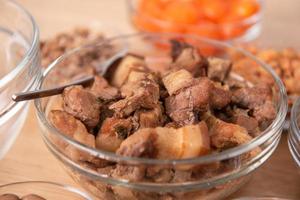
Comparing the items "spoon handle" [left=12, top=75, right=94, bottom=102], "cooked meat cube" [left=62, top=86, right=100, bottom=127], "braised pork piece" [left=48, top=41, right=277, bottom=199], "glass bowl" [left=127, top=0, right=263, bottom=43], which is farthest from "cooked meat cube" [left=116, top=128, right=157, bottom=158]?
"glass bowl" [left=127, top=0, right=263, bottom=43]

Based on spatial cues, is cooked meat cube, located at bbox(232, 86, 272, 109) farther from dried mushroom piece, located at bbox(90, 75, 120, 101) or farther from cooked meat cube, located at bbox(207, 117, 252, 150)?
dried mushroom piece, located at bbox(90, 75, 120, 101)

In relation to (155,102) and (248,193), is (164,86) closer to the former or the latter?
(155,102)

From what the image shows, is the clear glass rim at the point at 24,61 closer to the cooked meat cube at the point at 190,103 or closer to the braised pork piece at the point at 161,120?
the braised pork piece at the point at 161,120

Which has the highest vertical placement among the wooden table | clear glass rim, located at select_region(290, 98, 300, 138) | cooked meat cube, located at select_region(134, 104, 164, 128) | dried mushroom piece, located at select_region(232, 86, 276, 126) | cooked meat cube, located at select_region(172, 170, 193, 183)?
cooked meat cube, located at select_region(134, 104, 164, 128)

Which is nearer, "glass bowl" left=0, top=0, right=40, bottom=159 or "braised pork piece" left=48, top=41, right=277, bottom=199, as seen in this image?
"braised pork piece" left=48, top=41, right=277, bottom=199

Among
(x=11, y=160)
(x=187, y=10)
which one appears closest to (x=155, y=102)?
(x=11, y=160)

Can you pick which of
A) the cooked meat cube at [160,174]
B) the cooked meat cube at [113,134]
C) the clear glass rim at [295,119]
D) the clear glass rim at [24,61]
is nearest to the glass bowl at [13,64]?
the clear glass rim at [24,61]
